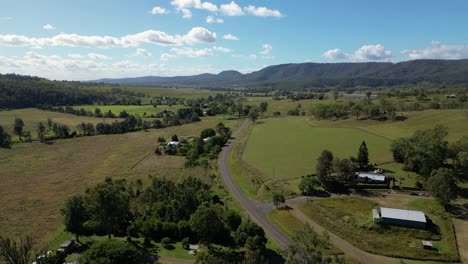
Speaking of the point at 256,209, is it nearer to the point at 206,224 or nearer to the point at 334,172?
the point at 206,224

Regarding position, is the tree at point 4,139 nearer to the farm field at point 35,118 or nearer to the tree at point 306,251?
the farm field at point 35,118

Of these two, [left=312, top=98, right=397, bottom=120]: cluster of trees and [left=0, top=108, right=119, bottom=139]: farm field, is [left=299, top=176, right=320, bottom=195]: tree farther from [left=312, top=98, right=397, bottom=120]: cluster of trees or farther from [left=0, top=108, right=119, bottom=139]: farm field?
[left=0, top=108, right=119, bottom=139]: farm field

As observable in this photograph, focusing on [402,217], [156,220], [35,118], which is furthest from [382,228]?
[35,118]

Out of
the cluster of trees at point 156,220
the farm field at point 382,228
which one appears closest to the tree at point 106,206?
the cluster of trees at point 156,220

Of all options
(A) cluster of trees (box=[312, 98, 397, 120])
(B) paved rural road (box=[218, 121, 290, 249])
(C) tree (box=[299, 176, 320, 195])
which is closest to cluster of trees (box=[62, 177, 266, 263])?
(B) paved rural road (box=[218, 121, 290, 249])

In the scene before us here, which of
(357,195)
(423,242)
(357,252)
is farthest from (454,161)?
(357,252)

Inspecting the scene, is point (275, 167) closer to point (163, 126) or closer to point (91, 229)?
point (91, 229)
